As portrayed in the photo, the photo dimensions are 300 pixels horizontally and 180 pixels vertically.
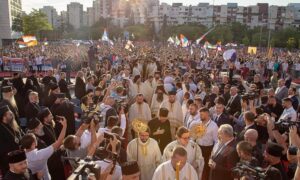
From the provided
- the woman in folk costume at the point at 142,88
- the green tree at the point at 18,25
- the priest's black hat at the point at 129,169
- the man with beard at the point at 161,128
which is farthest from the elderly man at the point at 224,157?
the green tree at the point at 18,25

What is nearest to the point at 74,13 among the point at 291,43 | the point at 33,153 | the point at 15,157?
the point at 291,43

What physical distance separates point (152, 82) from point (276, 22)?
483ft

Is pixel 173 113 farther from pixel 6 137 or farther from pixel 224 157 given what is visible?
pixel 6 137

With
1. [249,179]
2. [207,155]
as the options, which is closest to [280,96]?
[207,155]

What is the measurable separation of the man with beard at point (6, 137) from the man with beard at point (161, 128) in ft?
8.88

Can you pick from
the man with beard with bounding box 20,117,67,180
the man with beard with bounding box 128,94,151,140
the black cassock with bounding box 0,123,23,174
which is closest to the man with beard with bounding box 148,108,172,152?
the man with beard with bounding box 128,94,151,140

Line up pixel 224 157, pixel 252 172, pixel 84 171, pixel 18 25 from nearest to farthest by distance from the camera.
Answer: pixel 84 171, pixel 252 172, pixel 224 157, pixel 18 25

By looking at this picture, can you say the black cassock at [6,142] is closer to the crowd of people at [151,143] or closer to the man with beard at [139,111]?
the crowd of people at [151,143]

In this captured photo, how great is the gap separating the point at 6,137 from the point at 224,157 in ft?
12.2

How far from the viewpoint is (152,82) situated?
479 inches

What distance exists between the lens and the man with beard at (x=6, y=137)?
18.7 feet

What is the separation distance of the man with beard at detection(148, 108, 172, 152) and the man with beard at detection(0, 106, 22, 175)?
8.88ft

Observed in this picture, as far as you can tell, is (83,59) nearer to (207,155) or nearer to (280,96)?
(280,96)

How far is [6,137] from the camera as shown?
570 centimetres
